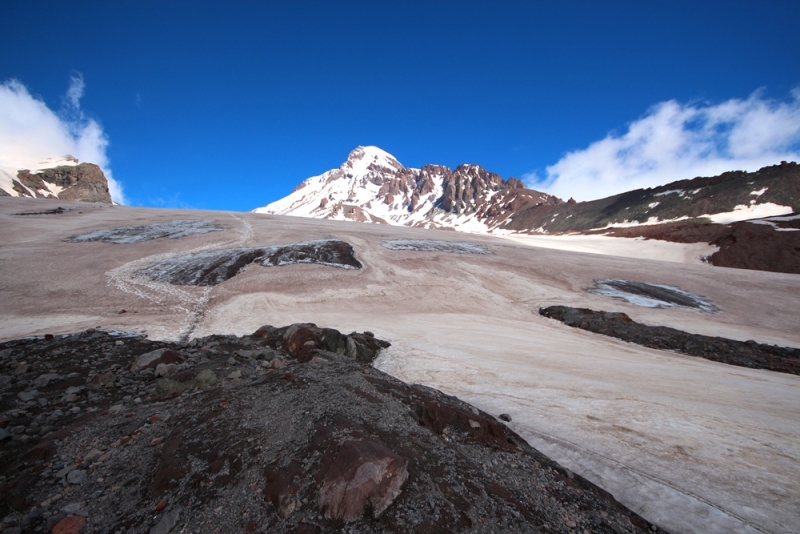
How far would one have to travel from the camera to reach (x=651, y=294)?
72.6 ft

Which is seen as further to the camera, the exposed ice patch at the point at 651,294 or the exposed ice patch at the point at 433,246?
the exposed ice patch at the point at 433,246

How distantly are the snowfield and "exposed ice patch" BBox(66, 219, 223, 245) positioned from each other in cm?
180

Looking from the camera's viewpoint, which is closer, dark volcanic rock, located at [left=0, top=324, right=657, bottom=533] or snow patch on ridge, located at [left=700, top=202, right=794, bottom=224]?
dark volcanic rock, located at [left=0, top=324, right=657, bottom=533]

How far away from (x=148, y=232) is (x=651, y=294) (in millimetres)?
40776

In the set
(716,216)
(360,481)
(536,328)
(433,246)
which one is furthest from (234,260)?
(716,216)

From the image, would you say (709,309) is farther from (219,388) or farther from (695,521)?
(219,388)

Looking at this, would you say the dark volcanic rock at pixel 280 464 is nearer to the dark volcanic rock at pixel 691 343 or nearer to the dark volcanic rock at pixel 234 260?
the dark volcanic rock at pixel 691 343

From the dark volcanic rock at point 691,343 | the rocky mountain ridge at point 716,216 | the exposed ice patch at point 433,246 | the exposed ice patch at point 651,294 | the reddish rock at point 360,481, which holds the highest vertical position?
the rocky mountain ridge at point 716,216

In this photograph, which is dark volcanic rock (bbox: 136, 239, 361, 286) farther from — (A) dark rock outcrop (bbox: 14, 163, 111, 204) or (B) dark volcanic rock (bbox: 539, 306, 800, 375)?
(A) dark rock outcrop (bbox: 14, 163, 111, 204)

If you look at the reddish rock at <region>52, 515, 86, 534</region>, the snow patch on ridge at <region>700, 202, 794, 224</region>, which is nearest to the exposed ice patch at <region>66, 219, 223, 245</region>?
the reddish rock at <region>52, 515, 86, 534</region>

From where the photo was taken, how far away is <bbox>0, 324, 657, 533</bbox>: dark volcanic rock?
3.63m

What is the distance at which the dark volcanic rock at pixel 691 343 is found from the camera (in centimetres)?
1294

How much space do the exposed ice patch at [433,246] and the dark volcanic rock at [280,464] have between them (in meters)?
25.2

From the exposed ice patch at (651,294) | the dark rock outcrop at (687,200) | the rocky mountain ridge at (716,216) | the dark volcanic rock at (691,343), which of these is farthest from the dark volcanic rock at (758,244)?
the dark rock outcrop at (687,200)
